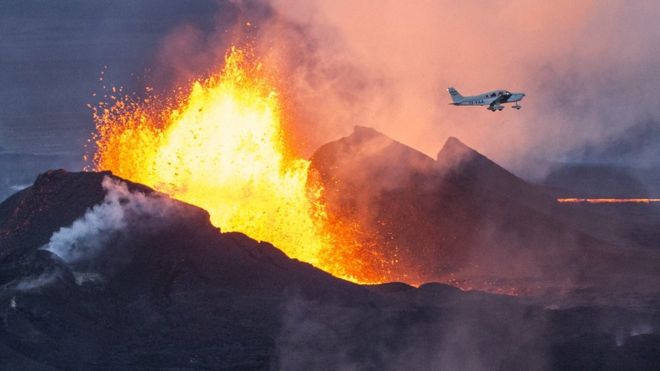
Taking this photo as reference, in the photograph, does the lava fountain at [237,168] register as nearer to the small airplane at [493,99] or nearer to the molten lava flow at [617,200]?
the small airplane at [493,99]

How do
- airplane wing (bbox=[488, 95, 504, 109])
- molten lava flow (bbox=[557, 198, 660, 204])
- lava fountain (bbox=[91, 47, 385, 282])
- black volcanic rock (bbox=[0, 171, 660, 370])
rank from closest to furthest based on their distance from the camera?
black volcanic rock (bbox=[0, 171, 660, 370]) < lava fountain (bbox=[91, 47, 385, 282]) < airplane wing (bbox=[488, 95, 504, 109]) < molten lava flow (bbox=[557, 198, 660, 204])

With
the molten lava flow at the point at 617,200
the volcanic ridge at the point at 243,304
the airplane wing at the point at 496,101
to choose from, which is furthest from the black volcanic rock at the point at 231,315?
the molten lava flow at the point at 617,200

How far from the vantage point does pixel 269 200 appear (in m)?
50.5

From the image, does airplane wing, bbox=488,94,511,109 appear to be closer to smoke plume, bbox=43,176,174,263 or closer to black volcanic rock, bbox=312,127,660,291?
black volcanic rock, bbox=312,127,660,291

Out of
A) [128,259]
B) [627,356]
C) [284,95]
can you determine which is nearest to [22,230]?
[128,259]

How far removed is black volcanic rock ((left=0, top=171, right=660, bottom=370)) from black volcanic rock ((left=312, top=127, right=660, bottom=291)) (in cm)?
557

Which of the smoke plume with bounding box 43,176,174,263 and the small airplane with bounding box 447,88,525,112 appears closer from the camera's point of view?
the smoke plume with bounding box 43,176,174,263

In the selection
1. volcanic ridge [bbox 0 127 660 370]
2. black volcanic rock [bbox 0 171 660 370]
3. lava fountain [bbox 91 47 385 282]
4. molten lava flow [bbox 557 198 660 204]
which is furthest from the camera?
molten lava flow [bbox 557 198 660 204]

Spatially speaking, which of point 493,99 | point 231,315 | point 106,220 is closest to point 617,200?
point 493,99

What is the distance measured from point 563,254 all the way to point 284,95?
4106cm

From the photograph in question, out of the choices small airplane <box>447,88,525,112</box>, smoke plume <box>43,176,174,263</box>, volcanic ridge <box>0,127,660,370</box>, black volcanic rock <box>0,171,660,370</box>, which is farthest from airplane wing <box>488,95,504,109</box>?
smoke plume <box>43,176,174,263</box>

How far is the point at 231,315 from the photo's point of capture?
39.7 m

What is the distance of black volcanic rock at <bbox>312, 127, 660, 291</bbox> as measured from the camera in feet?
161

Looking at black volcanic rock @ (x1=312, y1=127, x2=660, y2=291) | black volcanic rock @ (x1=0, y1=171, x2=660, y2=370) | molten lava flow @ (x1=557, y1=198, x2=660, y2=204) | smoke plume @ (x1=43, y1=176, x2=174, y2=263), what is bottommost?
black volcanic rock @ (x1=0, y1=171, x2=660, y2=370)
